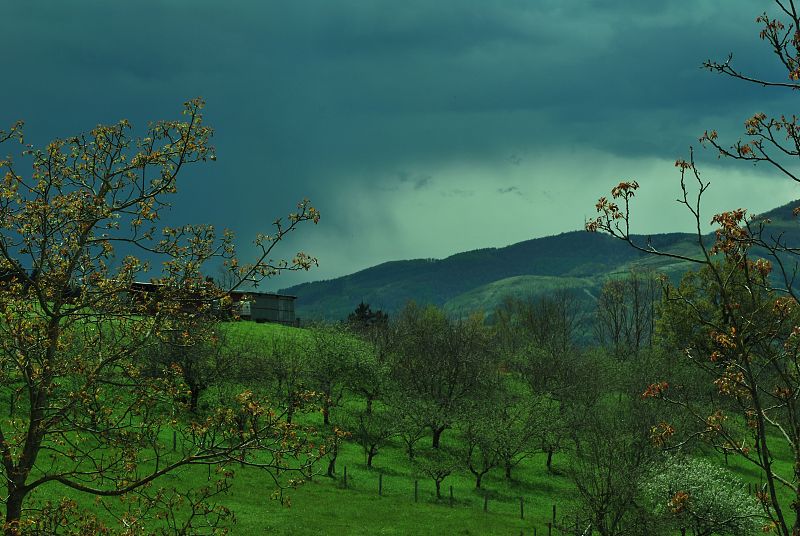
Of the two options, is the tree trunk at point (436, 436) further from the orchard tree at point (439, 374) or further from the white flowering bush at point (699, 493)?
the white flowering bush at point (699, 493)

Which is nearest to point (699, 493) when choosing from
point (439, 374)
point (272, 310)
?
point (439, 374)

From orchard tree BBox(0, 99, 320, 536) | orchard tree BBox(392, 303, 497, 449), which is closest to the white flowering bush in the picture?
orchard tree BBox(392, 303, 497, 449)

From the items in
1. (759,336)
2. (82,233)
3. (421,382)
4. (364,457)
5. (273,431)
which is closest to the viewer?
(759,336)

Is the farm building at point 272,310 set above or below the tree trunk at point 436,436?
above

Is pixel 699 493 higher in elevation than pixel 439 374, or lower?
lower

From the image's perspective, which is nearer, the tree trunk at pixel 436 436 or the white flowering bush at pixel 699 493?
the white flowering bush at pixel 699 493

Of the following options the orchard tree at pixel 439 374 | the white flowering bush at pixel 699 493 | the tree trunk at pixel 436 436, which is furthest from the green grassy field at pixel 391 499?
the white flowering bush at pixel 699 493

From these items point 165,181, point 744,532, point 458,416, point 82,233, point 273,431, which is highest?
point 165,181

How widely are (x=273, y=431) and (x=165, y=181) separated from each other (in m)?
5.75

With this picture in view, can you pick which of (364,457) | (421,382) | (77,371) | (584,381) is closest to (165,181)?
(77,371)

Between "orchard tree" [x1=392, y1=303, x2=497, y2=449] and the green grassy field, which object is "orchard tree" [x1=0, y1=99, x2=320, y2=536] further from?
"orchard tree" [x1=392, y1=303, x2=497, y2=449]

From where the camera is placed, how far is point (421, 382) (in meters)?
89.4

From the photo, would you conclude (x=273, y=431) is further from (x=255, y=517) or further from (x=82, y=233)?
(x=255, y=517)

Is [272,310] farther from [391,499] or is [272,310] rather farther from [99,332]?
[99,332]
